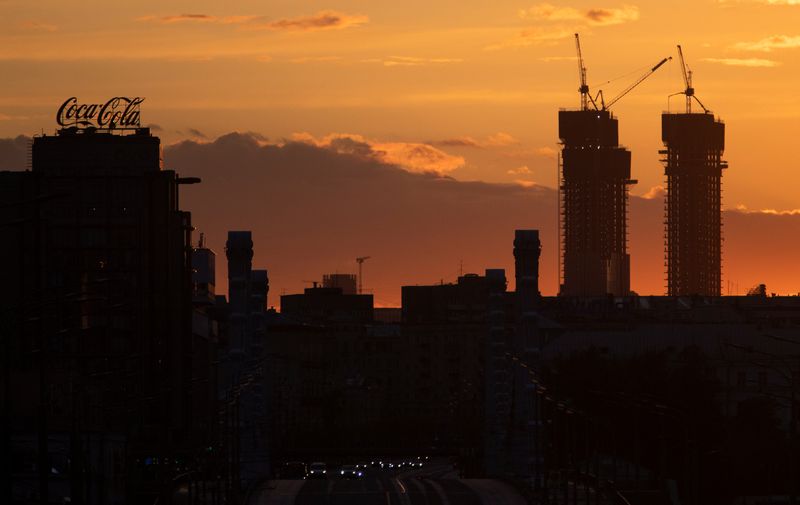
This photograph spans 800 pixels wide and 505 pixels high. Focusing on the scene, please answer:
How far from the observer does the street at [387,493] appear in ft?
477

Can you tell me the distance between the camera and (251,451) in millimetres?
177125

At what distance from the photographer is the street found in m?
145

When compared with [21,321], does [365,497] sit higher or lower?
lower

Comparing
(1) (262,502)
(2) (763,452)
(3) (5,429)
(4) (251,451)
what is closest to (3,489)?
(3) (5,429)

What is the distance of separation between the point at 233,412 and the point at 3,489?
86.5 meters

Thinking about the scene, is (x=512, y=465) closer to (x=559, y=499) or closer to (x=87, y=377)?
(x=559, y=499)

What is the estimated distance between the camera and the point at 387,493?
155 metres

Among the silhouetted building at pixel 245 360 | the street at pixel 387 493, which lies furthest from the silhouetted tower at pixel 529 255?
the street at pixel 387 493

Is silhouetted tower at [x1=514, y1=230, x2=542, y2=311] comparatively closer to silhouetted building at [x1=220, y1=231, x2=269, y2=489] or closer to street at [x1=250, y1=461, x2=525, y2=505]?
silhouetted building at [x1=220, y1=231, x2=269, y2=489]

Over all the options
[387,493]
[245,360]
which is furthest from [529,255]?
[387,493]

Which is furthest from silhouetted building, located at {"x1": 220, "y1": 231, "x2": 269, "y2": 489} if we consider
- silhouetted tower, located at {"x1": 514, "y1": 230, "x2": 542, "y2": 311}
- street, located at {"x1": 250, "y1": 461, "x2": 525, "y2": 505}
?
silhouetted tower, located at {"x1": 514, "y1": 230, "x2": 542, "y2": 311}

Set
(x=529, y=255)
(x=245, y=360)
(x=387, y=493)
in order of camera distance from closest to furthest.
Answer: (x=387, y=493)
(x=245, y=360)
(x=529, y=255)

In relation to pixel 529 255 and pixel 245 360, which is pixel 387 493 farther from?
pixel 529 255

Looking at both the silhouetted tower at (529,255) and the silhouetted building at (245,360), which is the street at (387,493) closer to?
the silhouetted building at (245,360)
